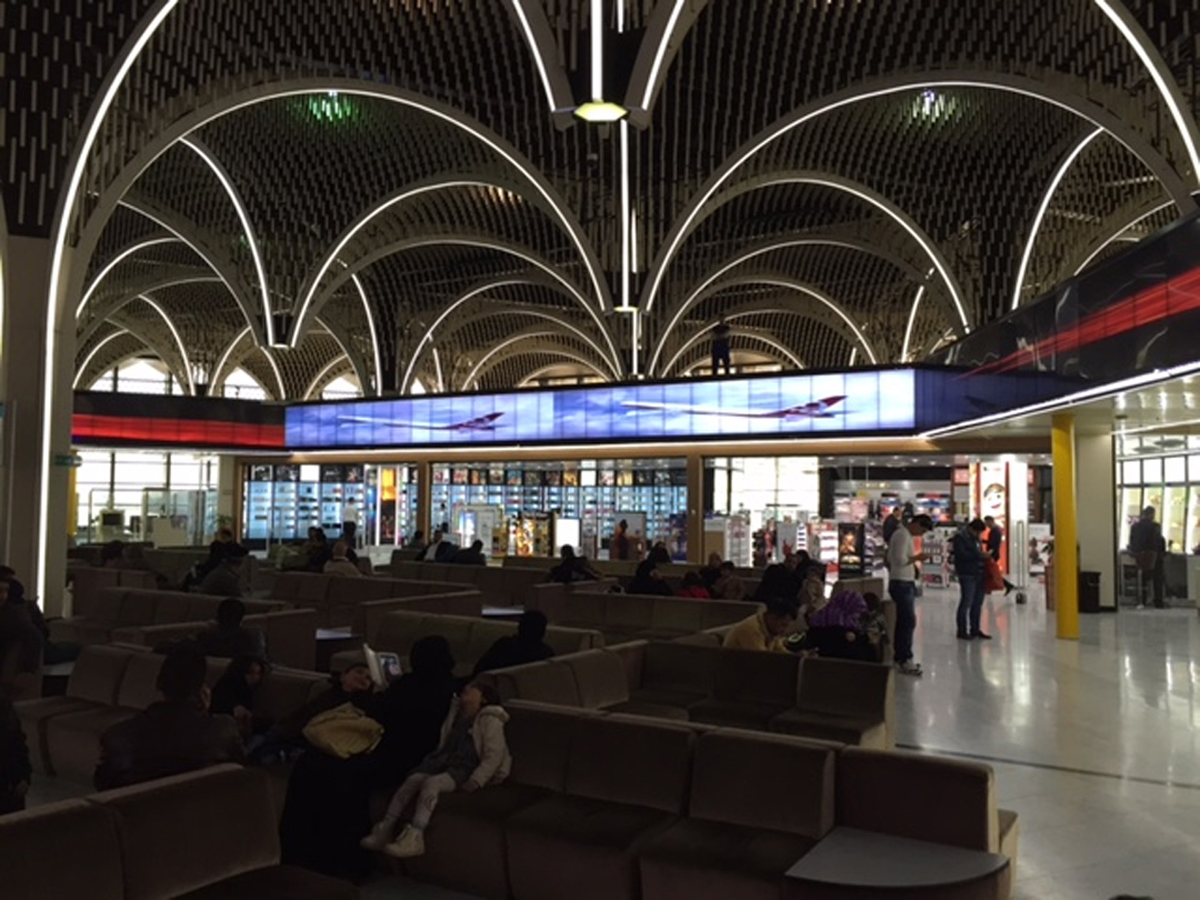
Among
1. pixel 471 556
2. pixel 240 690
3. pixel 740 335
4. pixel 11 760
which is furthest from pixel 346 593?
pixel 740 335

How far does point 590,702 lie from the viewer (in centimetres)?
652

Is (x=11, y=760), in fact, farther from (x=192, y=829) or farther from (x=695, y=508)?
(x=695, y=508)

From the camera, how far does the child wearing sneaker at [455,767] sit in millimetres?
4539

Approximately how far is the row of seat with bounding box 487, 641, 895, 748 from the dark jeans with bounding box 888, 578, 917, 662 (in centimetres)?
417

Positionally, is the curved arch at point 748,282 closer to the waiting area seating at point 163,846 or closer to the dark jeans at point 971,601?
the dark jeans at point 971,601

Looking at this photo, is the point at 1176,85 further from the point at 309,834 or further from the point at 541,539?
the point at 541,539

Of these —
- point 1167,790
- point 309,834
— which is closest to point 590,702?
point 309,834

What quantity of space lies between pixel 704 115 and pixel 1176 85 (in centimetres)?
971

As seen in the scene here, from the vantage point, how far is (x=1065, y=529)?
43.0ft

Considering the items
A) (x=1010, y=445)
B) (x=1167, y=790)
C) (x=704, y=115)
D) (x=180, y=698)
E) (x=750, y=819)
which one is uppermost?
(x=704, y=115)

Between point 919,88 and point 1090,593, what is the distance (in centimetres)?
928

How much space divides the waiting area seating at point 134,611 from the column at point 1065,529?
968 cm

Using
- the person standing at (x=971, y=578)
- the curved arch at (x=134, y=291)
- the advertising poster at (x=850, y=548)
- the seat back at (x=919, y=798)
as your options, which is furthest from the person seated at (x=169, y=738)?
the curved arch at (x=134, y=291)

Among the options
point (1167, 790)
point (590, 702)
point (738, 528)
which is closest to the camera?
point (1167, 790)
